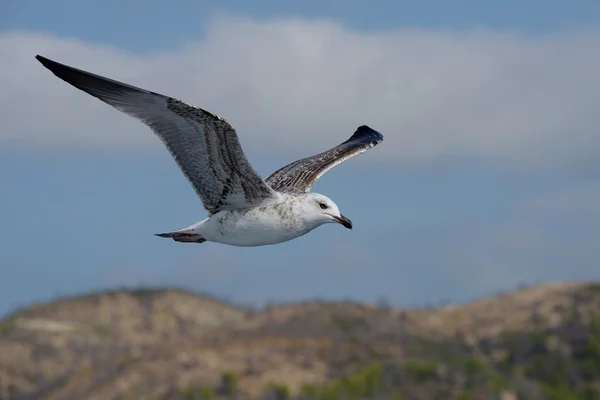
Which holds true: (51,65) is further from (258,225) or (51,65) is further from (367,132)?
(367,132)

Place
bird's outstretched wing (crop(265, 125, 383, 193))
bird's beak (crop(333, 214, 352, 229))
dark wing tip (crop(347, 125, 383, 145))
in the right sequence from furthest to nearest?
dark wing tip (crop(347, 125, 383, 145)) → bird's outstretched wing (crop(265, 125, 383, 193)) → bird's beak (crop(333, 214, 352, 229))

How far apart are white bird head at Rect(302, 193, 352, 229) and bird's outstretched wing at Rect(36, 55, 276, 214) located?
510 millimetres

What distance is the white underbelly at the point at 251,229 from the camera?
1362cm

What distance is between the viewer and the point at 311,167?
17.1 m

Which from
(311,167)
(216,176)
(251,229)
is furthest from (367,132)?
(216,176)

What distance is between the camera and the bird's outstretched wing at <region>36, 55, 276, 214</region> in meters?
12.5

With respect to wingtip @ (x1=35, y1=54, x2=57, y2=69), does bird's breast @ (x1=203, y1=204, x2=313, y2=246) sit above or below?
below

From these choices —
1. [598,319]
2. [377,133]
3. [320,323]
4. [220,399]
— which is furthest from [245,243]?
[598,319]

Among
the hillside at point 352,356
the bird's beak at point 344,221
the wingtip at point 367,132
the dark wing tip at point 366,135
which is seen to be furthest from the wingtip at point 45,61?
the hillside at point 352,356

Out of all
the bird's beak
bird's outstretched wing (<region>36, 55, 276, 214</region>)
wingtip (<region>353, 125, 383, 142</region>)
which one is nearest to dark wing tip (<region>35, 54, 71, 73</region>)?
bird's outstretched wing (<region>36, 55, 276, 214</region>)

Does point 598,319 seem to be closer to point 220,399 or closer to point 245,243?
point 220,399

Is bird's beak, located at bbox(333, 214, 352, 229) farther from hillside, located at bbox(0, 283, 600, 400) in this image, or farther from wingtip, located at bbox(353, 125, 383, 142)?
hillside, located at bbox(0, 283, 600, 400)

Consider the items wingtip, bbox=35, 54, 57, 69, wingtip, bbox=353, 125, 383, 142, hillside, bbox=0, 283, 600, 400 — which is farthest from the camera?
hillside, bbox=0, 283, 600, 400

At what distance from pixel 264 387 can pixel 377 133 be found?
1919 cm
